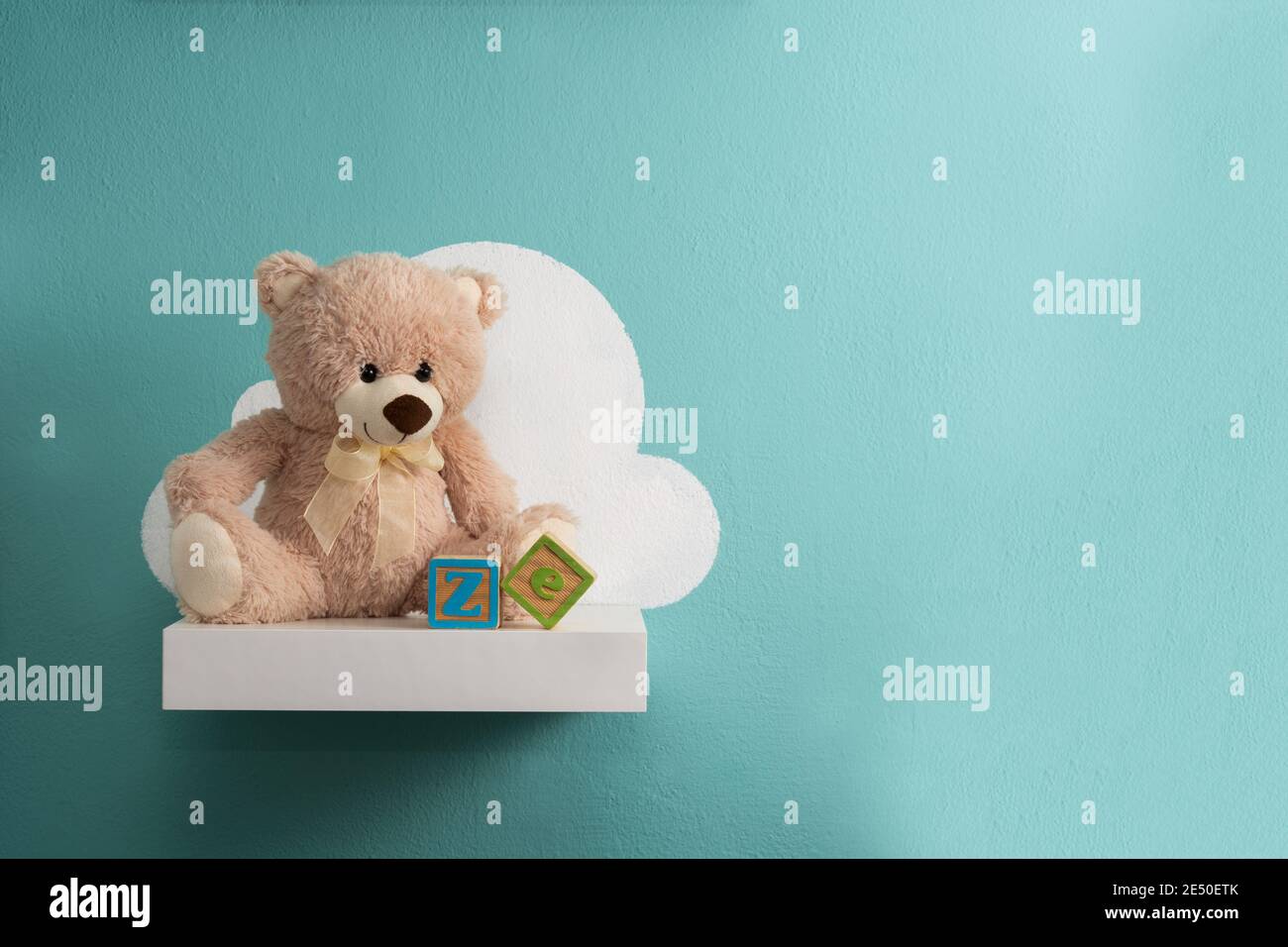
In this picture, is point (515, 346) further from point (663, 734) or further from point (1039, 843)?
point (1039, 843)

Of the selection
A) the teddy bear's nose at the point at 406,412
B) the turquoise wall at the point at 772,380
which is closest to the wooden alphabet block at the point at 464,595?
the teddy bear's nose at the point at 406,412

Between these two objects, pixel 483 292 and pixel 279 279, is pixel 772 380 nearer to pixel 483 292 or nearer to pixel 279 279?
pixel 483 292

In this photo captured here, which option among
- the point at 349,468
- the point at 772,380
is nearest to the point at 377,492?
the point at 349,468

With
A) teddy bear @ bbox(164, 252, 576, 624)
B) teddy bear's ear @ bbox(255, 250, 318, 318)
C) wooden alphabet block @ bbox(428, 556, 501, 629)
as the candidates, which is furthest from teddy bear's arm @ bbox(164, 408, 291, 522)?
wooden alphabet block @ bbox(428, 556, 501, 629)

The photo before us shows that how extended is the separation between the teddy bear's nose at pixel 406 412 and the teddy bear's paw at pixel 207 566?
8.0 inches

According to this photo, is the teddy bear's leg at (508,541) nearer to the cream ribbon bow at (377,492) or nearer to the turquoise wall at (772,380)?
the cream ribbon bow at (377,492)

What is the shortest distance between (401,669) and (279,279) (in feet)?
1.41

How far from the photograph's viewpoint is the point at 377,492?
123cm

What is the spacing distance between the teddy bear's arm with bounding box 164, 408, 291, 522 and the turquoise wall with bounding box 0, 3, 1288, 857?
0.54ft

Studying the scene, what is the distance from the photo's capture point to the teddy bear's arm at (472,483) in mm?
1289

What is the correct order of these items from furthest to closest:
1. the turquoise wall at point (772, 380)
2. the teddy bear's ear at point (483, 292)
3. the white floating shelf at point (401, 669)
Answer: the turquoise wall at point (772, 380), the teddy bear's ear at point (483, 292), the white floating shelf at point (401, 669)

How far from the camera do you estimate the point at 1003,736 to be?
1.42 metres
